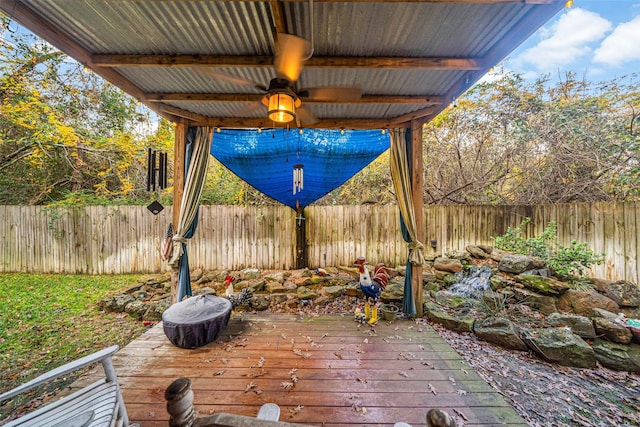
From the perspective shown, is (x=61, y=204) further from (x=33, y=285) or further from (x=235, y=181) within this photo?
(x=235, y=181)

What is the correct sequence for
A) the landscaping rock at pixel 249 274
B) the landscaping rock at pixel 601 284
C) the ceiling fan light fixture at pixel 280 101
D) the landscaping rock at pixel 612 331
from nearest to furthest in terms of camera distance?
the ceiling fan light fixture at pixel 280 101, the landscaping rock at pixel 612 331, the landscaping rock at pixel 601 284, the landscaping rock at pixel 249 274

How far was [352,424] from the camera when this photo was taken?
149 cm

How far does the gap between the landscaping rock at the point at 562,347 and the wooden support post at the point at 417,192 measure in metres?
1.10

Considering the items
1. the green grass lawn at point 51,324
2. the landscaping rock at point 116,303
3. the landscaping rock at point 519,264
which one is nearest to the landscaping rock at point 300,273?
the green grass lawn at point 51,324

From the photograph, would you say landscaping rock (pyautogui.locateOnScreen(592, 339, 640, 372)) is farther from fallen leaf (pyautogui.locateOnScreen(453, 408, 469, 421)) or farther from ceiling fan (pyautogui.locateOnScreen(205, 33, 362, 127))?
ceiling fan (pyautogui.locateOnScreen(205, 33, 362, 127))

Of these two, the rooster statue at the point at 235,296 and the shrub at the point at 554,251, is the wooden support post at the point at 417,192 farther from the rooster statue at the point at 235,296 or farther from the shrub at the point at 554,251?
the rooster statue at the point at 235,296

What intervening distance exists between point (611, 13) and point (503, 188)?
319 cm

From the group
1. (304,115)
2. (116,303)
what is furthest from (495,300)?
(116,303)

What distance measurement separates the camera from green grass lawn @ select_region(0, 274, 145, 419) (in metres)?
2.41

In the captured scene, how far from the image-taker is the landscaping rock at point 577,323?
2.43m

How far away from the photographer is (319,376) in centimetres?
191

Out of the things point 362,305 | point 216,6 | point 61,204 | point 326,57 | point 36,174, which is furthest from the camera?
point 36,174

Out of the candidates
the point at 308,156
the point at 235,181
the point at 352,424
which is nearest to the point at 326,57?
the point at 308,156

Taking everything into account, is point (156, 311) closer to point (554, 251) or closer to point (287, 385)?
point (287, 385)
